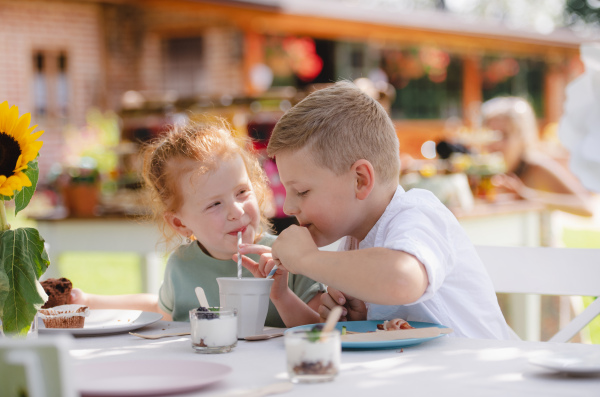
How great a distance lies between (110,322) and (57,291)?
18cm

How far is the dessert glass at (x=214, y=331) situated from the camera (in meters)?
1.37

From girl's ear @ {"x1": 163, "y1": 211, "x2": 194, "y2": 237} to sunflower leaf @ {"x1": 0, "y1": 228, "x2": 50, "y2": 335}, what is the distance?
0.88 meters

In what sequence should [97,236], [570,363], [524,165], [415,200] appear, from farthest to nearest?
[524,165] < [97,236] < [415,200] < [570,363]

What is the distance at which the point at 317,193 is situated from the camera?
1702mm

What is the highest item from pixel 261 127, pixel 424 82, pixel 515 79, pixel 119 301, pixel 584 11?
pixel 584 11

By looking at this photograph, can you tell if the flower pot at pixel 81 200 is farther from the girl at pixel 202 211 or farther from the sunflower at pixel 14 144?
the sunflower at pixel 14 144

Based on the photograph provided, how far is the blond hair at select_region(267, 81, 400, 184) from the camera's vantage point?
5.59 feet

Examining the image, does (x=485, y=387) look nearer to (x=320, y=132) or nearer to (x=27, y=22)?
(x=320, y=132)

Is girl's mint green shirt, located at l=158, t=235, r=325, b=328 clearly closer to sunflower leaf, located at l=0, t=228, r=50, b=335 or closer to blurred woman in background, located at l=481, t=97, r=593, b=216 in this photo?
sunflower leaf, located at l=0, t=228, r=50, b=335

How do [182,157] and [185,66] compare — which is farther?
[185,66]

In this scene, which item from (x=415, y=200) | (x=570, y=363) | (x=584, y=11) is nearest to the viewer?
(x=570, y=363)

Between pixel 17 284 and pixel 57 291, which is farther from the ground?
pixel 17 284

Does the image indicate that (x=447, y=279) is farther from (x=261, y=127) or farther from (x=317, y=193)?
(x=261, y=127)

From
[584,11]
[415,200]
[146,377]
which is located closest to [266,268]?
[415,200]
